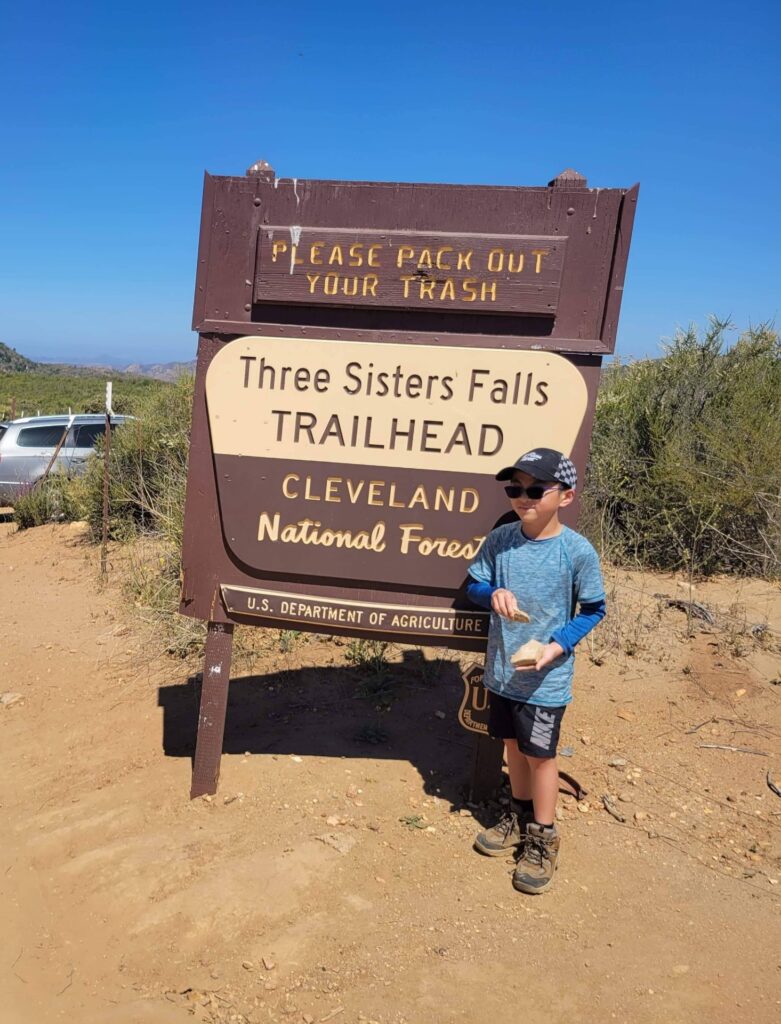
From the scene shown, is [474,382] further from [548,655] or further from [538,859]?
[538,859]

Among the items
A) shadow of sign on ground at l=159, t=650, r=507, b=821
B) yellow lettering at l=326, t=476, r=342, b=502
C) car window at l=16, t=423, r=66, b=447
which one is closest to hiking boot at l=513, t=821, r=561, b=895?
shadow of sign on ground at l=159, t=650, r=507, b=821

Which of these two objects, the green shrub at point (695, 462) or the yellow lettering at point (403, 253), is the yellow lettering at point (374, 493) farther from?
the green shrub at point (695, 462)

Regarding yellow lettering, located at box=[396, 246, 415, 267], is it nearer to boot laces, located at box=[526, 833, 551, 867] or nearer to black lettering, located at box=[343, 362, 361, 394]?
black lettering, located at box=[343, 362, 361, 394]

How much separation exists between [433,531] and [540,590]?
0.59 meters

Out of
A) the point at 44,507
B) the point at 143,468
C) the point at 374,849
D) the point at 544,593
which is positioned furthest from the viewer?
the point at 44,507

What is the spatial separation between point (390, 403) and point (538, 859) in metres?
1.90

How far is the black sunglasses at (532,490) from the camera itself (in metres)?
2.52

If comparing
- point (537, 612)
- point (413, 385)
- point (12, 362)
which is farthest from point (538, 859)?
point (12, 362)

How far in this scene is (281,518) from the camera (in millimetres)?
3104

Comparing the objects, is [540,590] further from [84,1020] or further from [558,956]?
[84,1020]

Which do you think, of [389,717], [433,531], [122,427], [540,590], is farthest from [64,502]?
[540,590]

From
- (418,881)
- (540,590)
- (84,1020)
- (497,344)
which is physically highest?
A: (497,344)

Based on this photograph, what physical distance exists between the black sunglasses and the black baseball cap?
35mm

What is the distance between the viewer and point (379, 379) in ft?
9.68
